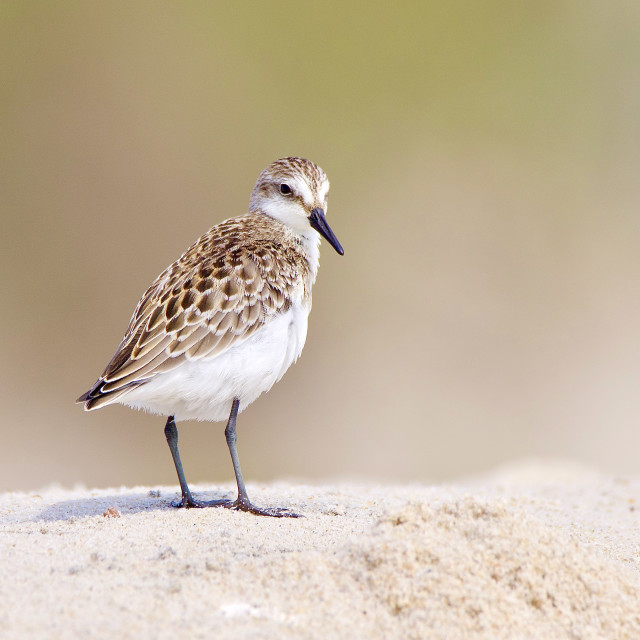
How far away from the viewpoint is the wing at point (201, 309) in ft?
17.9

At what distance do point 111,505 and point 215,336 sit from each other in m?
1.28

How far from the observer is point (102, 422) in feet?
49.2

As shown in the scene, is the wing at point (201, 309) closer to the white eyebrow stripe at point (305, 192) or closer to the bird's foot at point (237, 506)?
the white eyebrow stripe at point (305, 192)

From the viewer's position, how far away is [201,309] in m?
5.69

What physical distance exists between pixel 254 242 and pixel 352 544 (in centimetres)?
282

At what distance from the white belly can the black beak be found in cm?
76

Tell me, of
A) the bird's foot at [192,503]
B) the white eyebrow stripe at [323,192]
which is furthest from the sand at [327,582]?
the white eyebrow stripe at [323,192]

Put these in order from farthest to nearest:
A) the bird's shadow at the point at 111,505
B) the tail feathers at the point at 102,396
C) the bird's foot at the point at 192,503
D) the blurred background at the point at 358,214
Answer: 1. the blurred background at the point at 358,214
2. the bird's foot at the point at 192,503
3. the bird's shadow at the point at 111,505
4. the tail feathers at the point at 102,396

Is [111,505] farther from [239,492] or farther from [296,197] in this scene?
[296,197]

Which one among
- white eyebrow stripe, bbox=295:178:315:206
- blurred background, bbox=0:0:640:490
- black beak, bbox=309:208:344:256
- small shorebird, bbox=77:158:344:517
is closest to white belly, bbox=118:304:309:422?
small shorebird, bbox=77:158:344:517

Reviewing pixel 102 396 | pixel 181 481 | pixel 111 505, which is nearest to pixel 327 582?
pixel 102 396

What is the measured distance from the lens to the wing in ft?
17.9

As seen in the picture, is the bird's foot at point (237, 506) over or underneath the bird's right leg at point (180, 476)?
underneath

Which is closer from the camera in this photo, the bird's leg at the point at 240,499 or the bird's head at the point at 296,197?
the bird's leg at the point at 240,499
